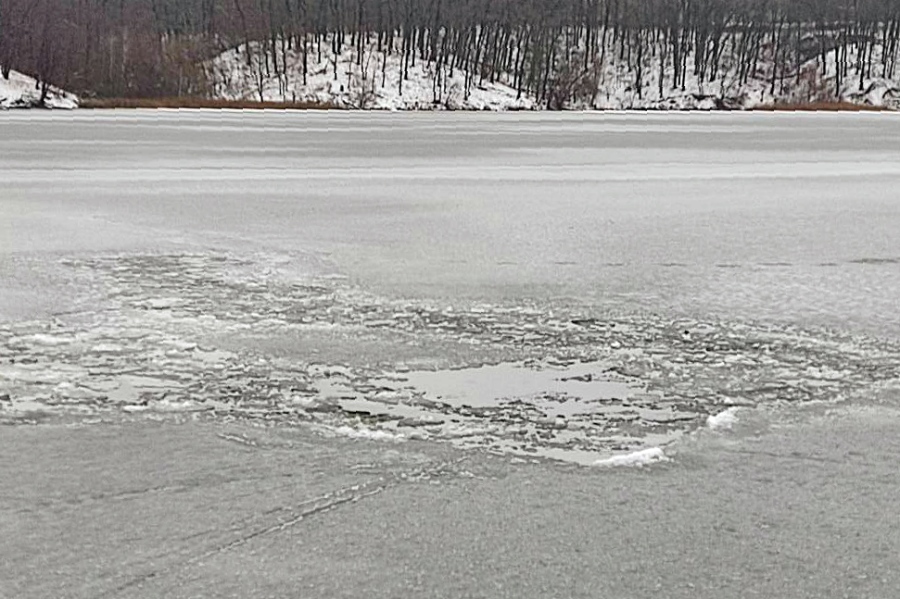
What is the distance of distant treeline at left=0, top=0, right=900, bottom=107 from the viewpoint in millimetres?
58438

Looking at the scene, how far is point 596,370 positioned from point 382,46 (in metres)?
70.2

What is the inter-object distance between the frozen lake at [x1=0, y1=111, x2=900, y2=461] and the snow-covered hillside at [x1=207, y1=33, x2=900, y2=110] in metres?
51.3

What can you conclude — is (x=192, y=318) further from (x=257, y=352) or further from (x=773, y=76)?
(x=773, y=76)

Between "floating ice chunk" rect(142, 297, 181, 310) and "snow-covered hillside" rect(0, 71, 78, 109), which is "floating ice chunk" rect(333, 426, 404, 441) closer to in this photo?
"floating ice chunk" rect(142, 297, 181, 310)

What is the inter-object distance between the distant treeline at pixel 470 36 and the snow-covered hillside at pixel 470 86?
597mm

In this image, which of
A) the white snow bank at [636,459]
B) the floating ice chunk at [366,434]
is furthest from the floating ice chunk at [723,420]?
the floating ice chunk at [366,434]

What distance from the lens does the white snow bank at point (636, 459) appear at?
332 centimetres

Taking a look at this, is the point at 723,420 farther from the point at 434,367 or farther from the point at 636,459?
the point at 434,367

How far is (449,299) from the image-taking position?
229 inches

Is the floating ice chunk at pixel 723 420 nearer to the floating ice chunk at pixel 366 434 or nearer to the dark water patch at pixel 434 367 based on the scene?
the dark water patch at pixel 434 367

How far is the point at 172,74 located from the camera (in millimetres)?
59562

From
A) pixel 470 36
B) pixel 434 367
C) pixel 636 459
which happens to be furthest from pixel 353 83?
pixel 636 459

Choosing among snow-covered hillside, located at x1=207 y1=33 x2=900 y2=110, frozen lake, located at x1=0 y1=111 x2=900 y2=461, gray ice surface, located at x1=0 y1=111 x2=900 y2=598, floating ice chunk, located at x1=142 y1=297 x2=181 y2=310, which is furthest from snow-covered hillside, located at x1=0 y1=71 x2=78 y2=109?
floating ice chunk, located at x1=142 y1=297 x2=181 y2=310

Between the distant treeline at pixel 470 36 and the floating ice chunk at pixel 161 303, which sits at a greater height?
the distant treeline at pixel 470 36
